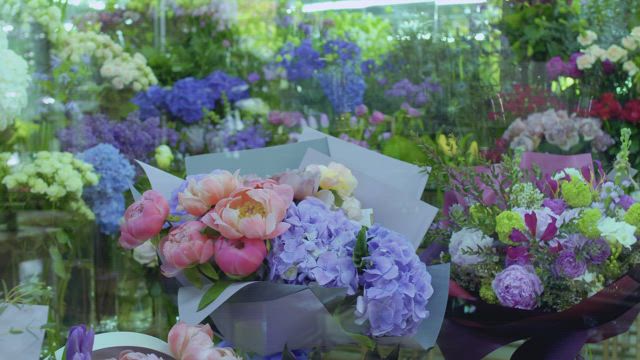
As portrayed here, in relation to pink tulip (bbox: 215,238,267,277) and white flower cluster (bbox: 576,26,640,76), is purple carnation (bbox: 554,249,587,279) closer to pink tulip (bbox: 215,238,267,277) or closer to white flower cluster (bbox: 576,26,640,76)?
pink tulip (bbox: 215,238,267,277)

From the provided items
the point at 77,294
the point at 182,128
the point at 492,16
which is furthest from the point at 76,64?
the point at 492,16

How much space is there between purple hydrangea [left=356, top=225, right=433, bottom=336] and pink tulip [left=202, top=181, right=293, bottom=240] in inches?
4.0

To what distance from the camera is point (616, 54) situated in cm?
233

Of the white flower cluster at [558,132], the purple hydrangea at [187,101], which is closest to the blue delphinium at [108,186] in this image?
the purple hydrangea at [187,101]

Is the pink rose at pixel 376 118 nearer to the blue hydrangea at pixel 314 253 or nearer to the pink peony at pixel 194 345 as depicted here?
the blue hydrangea at pixel 314 253

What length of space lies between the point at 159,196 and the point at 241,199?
0.09 meters

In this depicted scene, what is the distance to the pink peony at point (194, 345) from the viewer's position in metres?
0.71

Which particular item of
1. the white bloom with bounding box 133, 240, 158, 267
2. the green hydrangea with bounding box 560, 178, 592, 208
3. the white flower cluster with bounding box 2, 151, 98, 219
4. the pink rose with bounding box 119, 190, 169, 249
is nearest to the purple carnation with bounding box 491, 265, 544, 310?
the green hydrangea with bounding box 560, 178, 592, 208

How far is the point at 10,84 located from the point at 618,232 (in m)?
1.23

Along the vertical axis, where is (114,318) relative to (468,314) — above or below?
below

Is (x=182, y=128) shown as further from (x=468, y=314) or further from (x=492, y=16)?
(x=468, y=314)

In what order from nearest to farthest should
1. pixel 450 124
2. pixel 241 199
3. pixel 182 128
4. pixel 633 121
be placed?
pixel 241 199
pixel 633 121
pixel 450 124
pixel 182 128

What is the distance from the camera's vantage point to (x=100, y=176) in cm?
204

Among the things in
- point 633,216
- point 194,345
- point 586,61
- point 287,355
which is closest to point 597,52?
point 586,61
